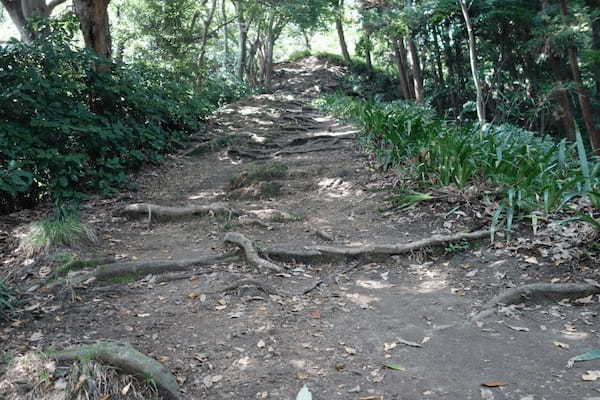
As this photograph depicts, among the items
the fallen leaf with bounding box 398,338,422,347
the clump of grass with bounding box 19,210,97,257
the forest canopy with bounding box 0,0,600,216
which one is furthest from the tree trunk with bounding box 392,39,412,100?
the fallen leaf with bounding box 398,338,422,347

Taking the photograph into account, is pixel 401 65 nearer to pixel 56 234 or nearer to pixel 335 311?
pixel 56 234

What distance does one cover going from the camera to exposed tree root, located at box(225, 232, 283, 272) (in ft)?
12.8

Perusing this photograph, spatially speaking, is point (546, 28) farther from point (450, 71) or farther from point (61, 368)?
point (61, 368)

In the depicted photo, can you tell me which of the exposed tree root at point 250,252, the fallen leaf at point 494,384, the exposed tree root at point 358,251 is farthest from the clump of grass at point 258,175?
the fallen leaf at point 494,384

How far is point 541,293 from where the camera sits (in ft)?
10.6

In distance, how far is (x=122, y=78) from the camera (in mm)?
7098

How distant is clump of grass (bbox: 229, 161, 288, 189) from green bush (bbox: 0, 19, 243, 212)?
63.9 inches

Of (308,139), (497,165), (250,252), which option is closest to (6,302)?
(250,252)

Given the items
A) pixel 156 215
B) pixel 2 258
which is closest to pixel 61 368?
pixel 2 258

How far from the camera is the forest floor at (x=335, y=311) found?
247 cm

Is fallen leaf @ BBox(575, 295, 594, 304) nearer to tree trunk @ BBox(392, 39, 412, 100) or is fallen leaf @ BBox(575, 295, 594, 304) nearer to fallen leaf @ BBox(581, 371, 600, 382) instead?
fallen leaf @ BBox(581, 371, 600, 382)

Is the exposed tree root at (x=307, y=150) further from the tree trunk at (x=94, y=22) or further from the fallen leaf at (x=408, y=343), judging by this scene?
the fallen leaf at (x=408, y=343)

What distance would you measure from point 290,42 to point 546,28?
79.1ft

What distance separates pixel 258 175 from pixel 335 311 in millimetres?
3779
